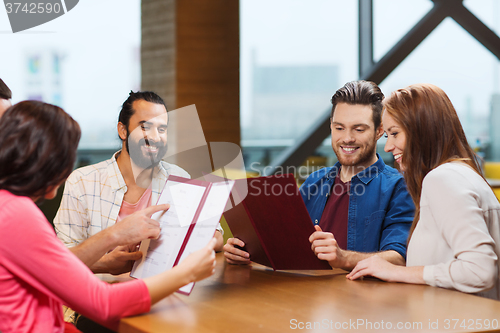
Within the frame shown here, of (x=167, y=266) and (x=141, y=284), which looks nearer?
(x=141, y=284)

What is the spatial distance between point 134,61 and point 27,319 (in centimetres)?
354

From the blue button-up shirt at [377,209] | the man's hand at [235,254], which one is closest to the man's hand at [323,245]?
the man's hand at [235,254]

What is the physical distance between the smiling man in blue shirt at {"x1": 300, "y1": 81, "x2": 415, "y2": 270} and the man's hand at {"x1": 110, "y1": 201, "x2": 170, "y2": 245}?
73cm

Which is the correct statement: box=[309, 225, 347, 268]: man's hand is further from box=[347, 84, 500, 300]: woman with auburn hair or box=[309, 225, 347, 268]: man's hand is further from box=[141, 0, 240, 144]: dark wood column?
box=[141, 0, 240, 144]: dark wood column

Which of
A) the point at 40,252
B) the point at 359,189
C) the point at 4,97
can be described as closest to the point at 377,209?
the point at 359,189

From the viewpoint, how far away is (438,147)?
131cm

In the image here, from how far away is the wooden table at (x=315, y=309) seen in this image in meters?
0.94

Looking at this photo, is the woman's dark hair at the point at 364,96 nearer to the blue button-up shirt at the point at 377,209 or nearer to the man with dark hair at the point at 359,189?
the man with dark hair at the point at 359,189

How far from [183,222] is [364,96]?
108cm

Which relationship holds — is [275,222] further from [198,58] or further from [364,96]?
[198,58]

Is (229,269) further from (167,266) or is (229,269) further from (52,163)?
(52,163)

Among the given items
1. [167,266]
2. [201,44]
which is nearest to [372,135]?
[167,266]

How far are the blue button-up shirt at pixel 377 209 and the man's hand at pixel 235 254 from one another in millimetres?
516

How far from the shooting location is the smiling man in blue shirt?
5.72 feet
